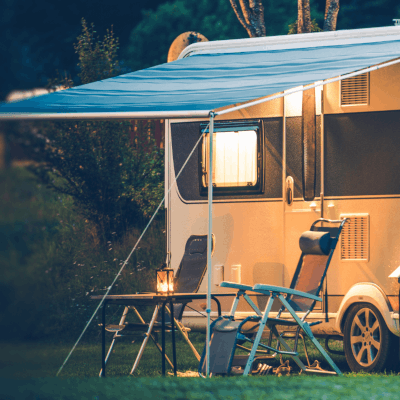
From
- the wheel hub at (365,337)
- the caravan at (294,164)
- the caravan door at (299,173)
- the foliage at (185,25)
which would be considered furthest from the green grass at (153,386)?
the foliage at (185,25)

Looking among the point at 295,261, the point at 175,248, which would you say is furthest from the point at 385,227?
the point at 175,248

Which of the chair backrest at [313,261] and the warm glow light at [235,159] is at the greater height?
the warm glow light at [235,159]

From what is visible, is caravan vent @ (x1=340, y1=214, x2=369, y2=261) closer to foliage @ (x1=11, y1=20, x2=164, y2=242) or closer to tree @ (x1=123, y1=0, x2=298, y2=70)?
foliage @ (x1=11, y1=20, x2=164, y2=242)

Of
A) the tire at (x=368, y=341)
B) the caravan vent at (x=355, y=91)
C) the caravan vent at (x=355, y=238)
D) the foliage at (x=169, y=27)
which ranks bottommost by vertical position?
the tire at (x=368, y=341)

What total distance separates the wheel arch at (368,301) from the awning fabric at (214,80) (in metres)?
1.62

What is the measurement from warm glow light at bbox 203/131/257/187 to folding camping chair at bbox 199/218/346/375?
0.74 m

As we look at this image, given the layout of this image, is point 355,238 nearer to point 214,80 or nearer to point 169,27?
point 214,80

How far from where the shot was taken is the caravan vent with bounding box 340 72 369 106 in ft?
17.9

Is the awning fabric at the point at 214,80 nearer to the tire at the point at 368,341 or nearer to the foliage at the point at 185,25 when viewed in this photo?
the tire at the point at 368,341

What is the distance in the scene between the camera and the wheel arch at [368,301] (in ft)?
16.3

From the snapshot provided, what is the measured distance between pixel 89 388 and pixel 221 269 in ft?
8.67

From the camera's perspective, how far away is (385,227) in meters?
5.32

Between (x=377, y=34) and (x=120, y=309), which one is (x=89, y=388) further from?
(x=120, y=309)

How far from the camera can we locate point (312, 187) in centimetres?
558
